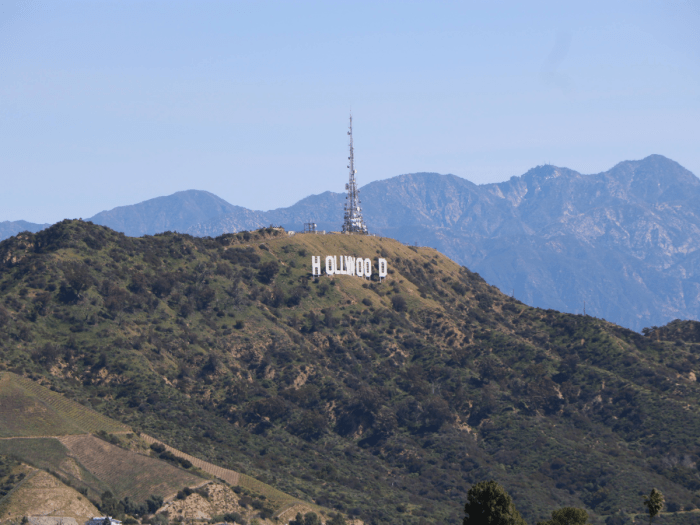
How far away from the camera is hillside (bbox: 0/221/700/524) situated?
507 ft

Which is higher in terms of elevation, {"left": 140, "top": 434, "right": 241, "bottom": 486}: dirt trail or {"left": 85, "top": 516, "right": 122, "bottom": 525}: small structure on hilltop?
{"left": 140, "top": 434, "right": 241, "bottom": 486}: dirt trail

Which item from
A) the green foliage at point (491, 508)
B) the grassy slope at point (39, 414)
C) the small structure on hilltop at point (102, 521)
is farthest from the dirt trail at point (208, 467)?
the green foliage at point (491, 508)

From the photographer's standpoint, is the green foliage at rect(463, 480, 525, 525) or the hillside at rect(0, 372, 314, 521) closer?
the green foliage at rect(463, 480, 525, 525)

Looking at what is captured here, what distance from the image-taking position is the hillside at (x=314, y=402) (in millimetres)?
154500

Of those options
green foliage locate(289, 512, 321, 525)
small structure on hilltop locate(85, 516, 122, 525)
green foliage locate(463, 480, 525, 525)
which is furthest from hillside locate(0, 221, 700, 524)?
green foliage locate(463, 480, 525, 525)

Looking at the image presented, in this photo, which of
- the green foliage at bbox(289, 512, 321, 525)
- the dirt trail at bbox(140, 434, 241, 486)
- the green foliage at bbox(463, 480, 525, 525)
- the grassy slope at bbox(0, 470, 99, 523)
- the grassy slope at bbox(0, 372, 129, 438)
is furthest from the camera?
the dirt trail at bbox(140, 434, 241, 486)

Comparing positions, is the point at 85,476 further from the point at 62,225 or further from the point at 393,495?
the point at 62,225

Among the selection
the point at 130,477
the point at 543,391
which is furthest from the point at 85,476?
the point at 543,391

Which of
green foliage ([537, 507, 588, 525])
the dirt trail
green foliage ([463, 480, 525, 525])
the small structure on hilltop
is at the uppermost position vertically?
green foliage ([463, 480, 525, 525])

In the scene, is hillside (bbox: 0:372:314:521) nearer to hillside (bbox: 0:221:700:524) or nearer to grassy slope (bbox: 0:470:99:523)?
grassy slope (bbox: 0:470:99:523)

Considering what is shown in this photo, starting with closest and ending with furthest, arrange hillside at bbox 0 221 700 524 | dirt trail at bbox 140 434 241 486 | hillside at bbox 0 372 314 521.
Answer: hillside at bbox 0 372 314 521
dirt trail at bbox 140 434 241 486
hillside at bbox 0 221 700 524

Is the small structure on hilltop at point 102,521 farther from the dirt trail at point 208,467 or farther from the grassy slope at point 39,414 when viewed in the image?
the dirt trail at point 208,467

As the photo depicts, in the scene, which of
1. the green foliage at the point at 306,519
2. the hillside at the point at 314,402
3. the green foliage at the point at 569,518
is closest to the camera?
the green foliage at the point at 569,518

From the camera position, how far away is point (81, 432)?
128 metres
